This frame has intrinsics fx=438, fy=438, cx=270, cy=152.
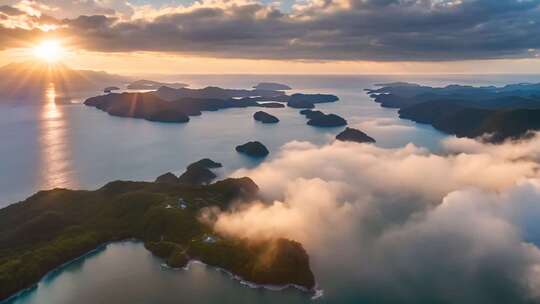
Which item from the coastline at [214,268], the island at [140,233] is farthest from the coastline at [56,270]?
the island at [140,233]

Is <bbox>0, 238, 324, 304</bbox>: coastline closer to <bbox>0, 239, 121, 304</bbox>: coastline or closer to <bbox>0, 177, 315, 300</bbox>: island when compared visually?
<bbox>0, 239, 121, 304</bbox>: coastline

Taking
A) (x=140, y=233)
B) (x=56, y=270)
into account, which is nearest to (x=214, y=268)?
(x=140, y=233)

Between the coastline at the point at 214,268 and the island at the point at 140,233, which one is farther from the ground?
the island at the point at 140,233

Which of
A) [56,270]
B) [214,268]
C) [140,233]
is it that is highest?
[140,233]

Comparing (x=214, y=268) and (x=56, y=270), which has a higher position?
(x=214, y=268)

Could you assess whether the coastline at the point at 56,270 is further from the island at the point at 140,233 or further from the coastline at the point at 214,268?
the island at the point at 140,233

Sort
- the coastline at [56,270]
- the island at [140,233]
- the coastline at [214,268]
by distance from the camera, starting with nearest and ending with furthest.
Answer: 1. the coastline at [56,270]
2. the coastline at [214,268]
3. the island at [140,233]

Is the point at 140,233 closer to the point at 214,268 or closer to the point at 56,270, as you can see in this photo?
the point at 56,270

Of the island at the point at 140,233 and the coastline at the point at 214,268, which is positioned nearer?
the coastline at the point at 214,268

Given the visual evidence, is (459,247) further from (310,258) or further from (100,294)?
(100,294)
